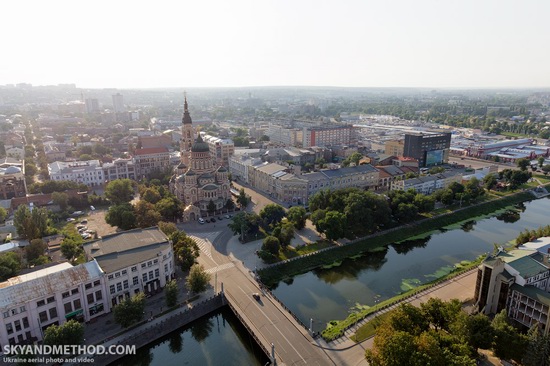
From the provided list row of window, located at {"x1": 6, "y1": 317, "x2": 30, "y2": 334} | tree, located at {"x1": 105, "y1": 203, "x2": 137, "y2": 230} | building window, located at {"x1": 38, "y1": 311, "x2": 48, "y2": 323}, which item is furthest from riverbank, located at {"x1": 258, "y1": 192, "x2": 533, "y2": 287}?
row of window, located at {"x1": 6, "y1": 317, "x2": 30, "y2": 334}

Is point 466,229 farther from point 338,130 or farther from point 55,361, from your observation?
point 338,130

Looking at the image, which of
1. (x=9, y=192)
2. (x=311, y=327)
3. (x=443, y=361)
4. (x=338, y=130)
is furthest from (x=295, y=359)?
(x=338, y=130)

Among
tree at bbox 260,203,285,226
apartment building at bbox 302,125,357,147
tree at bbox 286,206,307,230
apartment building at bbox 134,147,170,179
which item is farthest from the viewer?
apartment building at bbox 302,125,357,147

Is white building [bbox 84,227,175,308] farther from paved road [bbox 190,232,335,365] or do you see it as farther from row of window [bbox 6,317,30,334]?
row of window [bbox 6,317,30,334]

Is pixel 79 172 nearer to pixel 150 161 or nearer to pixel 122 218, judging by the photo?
pixel 150 161

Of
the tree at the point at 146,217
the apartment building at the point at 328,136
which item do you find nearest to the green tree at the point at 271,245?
the tree at the point at 146,217

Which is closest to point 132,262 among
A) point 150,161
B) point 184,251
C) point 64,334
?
point 184,251
